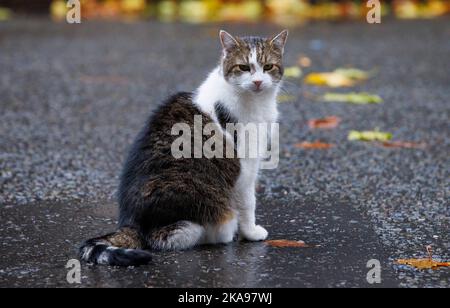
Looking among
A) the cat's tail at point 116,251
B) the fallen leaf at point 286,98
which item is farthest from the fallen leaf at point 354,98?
the cat's tail at point 116,251

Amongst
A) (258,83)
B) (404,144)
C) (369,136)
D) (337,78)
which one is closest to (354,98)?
(337,78)

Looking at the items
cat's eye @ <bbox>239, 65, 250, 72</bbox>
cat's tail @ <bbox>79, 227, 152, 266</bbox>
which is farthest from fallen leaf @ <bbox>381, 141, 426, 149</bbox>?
cat's tail @ <bbox>79, 227, 152, 266</bbox>

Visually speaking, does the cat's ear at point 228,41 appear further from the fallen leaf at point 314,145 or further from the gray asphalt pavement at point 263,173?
the fallen leaf at point 314,145

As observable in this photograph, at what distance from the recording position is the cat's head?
381 centimetres

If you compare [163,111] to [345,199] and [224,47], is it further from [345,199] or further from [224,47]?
[345,199]

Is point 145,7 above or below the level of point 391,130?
above

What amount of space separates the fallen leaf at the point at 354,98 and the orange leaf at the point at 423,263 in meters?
3.68

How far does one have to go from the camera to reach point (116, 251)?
324 centimetres

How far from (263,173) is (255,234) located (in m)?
1.28

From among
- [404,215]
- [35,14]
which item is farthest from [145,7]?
[404,215]

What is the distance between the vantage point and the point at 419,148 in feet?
18.2

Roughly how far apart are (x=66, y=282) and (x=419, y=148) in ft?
10.4
